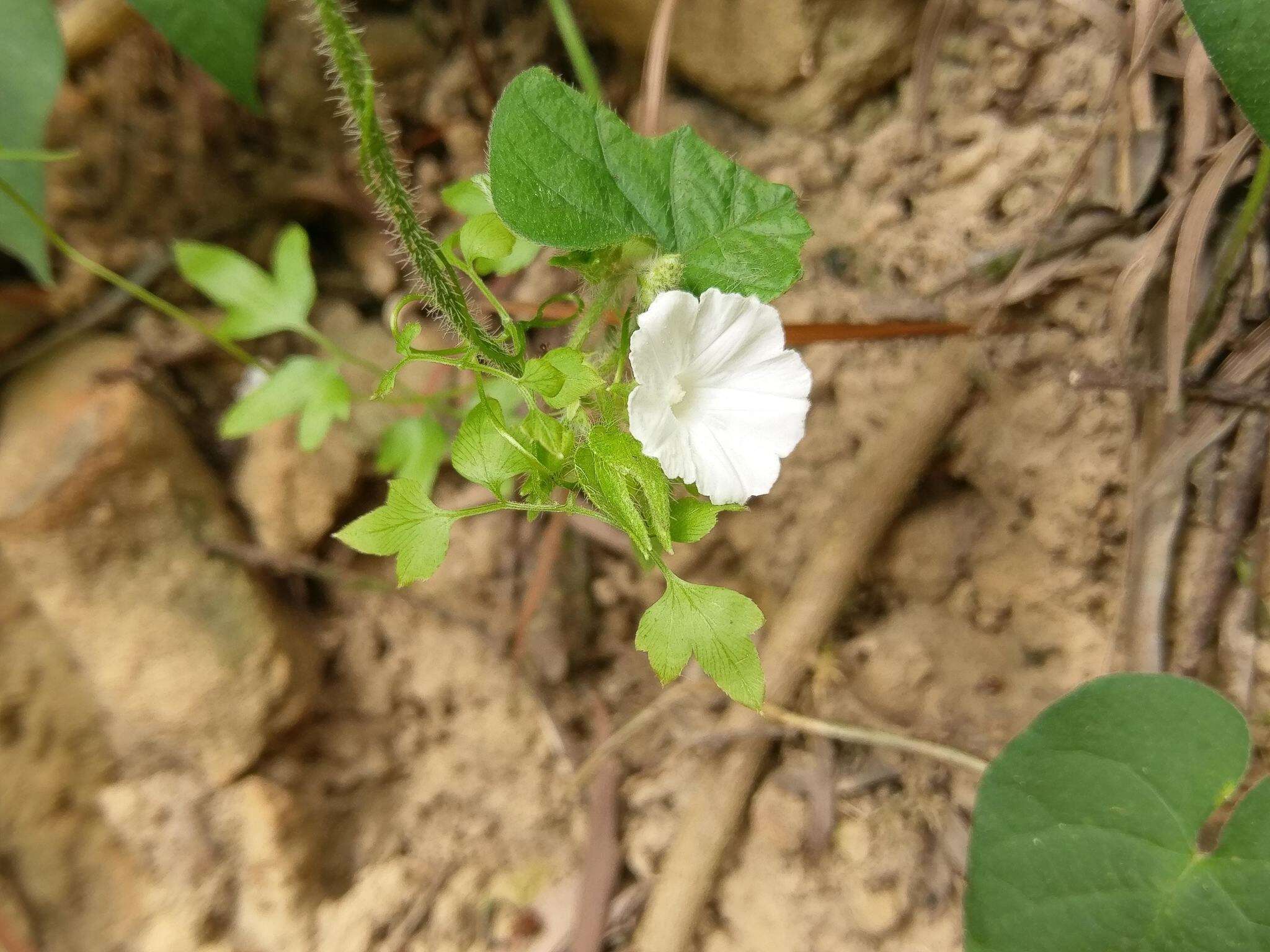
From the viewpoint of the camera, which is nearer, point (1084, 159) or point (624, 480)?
point (624, 480)

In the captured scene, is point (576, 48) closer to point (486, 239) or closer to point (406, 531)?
point (486, 239)

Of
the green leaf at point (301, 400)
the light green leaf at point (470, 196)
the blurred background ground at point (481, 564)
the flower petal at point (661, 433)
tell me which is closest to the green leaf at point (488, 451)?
the flower petal at point (661, 433)

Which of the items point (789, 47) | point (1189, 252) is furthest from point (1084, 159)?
point (789, 47)

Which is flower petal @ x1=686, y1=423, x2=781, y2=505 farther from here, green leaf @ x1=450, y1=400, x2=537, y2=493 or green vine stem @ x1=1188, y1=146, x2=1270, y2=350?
green vine stem @ x1=1188, y1=146, x2=1270, y2=350

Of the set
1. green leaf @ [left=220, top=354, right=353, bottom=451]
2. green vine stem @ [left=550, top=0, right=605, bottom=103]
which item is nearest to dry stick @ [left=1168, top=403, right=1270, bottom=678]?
green vine stem @ [left=550, top=0, right=605, bottom=103]

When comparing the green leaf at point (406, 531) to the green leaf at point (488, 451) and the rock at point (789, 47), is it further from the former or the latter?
the rock at point (789, 47)

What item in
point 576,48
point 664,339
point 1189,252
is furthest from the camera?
point 576,48
